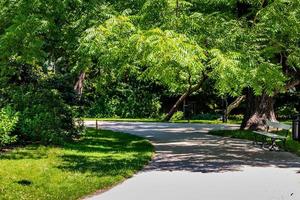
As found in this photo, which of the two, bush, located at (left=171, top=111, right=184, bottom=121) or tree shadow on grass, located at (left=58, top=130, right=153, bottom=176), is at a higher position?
bush, located at (left=171, top=111, right=184, bottom=121)

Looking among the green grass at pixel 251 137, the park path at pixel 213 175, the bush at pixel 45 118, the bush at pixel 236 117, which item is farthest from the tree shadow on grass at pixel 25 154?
the bush at pixel 236 117

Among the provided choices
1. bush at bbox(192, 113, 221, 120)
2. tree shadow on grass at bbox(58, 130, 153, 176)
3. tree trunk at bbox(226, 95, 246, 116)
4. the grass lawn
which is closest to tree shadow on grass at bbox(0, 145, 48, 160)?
the grass lawn

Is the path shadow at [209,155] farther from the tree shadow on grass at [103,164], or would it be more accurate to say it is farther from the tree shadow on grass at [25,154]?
the tree shadow on grass at [25,154]

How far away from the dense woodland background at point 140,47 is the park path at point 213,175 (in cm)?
201

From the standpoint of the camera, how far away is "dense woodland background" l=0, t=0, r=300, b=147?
1322cm

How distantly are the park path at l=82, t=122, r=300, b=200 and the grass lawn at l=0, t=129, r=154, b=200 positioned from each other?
1.52 feet

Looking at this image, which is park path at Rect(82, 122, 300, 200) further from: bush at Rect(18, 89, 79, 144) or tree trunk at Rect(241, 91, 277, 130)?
tree trunk at Rect(241, 91, 277, 130)

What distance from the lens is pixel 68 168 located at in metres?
13.1

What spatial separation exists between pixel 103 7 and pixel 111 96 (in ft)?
78.2

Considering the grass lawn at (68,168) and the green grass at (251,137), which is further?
the green grass at (251,137)

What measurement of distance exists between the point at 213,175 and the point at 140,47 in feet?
11.1

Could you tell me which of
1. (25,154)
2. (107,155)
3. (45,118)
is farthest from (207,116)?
(25,154)

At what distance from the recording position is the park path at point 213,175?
1007cm

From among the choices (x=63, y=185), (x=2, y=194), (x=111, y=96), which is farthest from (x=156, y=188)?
(x=111, y=96)
